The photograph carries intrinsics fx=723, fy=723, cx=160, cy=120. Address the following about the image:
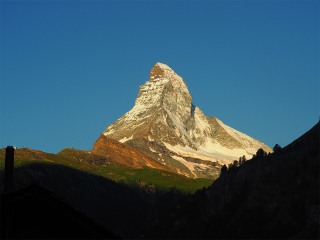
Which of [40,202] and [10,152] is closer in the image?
[40,202]

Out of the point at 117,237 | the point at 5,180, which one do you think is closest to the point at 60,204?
the point at 117,237

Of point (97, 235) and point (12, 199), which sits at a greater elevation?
point (12, 199)

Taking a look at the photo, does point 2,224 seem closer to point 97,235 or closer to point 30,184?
point 30,184

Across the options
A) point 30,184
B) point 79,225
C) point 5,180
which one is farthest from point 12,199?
point 5,180

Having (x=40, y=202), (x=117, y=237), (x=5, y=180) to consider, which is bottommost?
(x=117, y=237)

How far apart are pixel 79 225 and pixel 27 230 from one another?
163cm

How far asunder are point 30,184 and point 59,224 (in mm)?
1569

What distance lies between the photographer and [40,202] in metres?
22.9

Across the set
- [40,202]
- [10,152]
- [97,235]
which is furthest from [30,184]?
[10,152]

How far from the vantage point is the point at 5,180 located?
30.4m

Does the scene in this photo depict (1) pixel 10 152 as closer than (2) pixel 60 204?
No

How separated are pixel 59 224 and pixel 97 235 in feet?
4.16

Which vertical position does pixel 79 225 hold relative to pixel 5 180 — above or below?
→ below

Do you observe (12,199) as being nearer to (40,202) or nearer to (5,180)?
(40,202)
